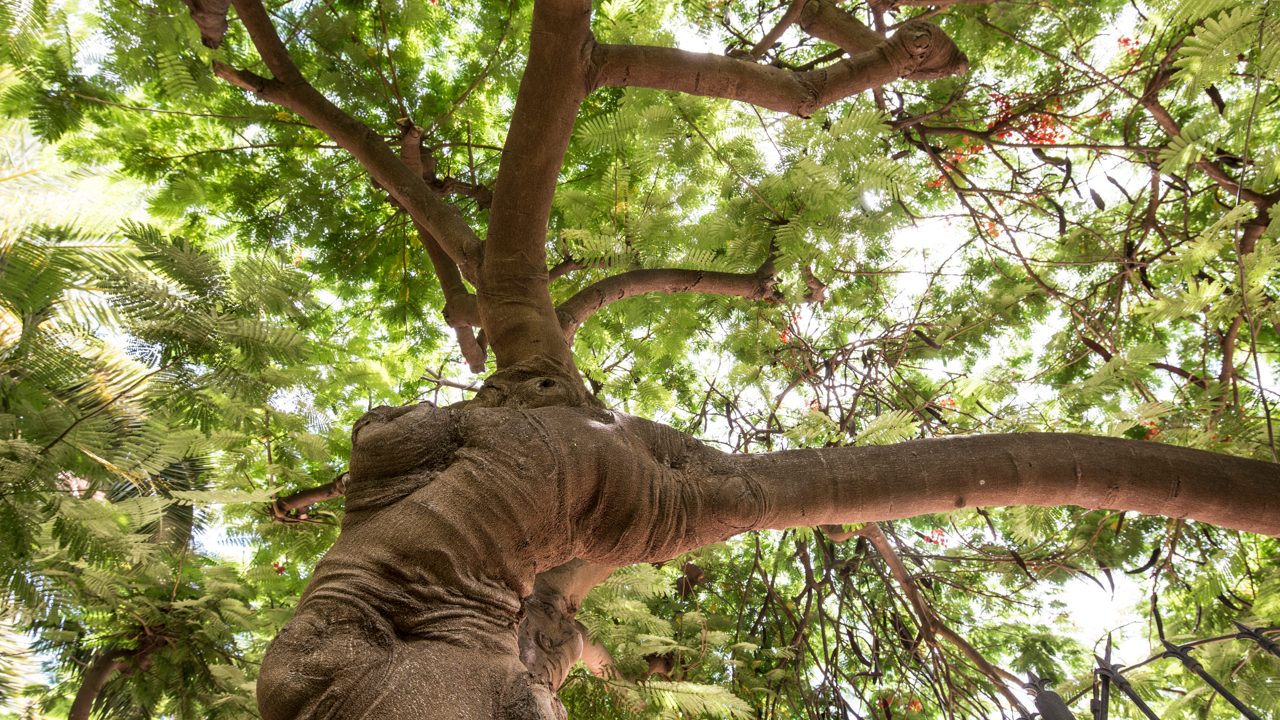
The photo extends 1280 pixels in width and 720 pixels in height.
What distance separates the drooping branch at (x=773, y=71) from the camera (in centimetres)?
245

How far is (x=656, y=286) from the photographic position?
3.58m

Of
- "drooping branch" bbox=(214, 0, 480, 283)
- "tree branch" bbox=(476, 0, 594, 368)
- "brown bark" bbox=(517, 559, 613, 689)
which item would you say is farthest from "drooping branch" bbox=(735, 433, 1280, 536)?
"drooping branch" bbox=(214, 0, 480, 283)

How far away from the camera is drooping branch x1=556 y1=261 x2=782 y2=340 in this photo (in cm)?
327

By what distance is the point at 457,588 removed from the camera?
149cm

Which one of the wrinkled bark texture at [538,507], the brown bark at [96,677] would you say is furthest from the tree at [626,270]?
the brown bark at [96,677]

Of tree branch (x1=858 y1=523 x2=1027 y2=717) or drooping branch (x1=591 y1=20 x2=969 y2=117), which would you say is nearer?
drooping branch (x1=591 y1=20 x2=969 y2=117)

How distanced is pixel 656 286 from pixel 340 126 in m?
1.87

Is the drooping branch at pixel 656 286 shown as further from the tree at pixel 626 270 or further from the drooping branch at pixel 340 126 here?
the drooping branch at pixel 340 126

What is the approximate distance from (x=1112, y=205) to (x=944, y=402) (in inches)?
103

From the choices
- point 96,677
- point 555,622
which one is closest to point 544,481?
point 555,622

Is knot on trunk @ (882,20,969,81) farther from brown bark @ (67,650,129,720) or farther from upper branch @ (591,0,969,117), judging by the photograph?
brown bark @ (67,650,129,720)

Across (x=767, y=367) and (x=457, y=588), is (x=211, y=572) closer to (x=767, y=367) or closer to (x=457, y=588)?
(x=457, y=588)

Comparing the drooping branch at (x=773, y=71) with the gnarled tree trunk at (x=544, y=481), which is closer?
the gnarled tree trunk at (x=544, y=481)

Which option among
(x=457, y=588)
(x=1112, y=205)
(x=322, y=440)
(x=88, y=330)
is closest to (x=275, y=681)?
(x=457, y=588)
